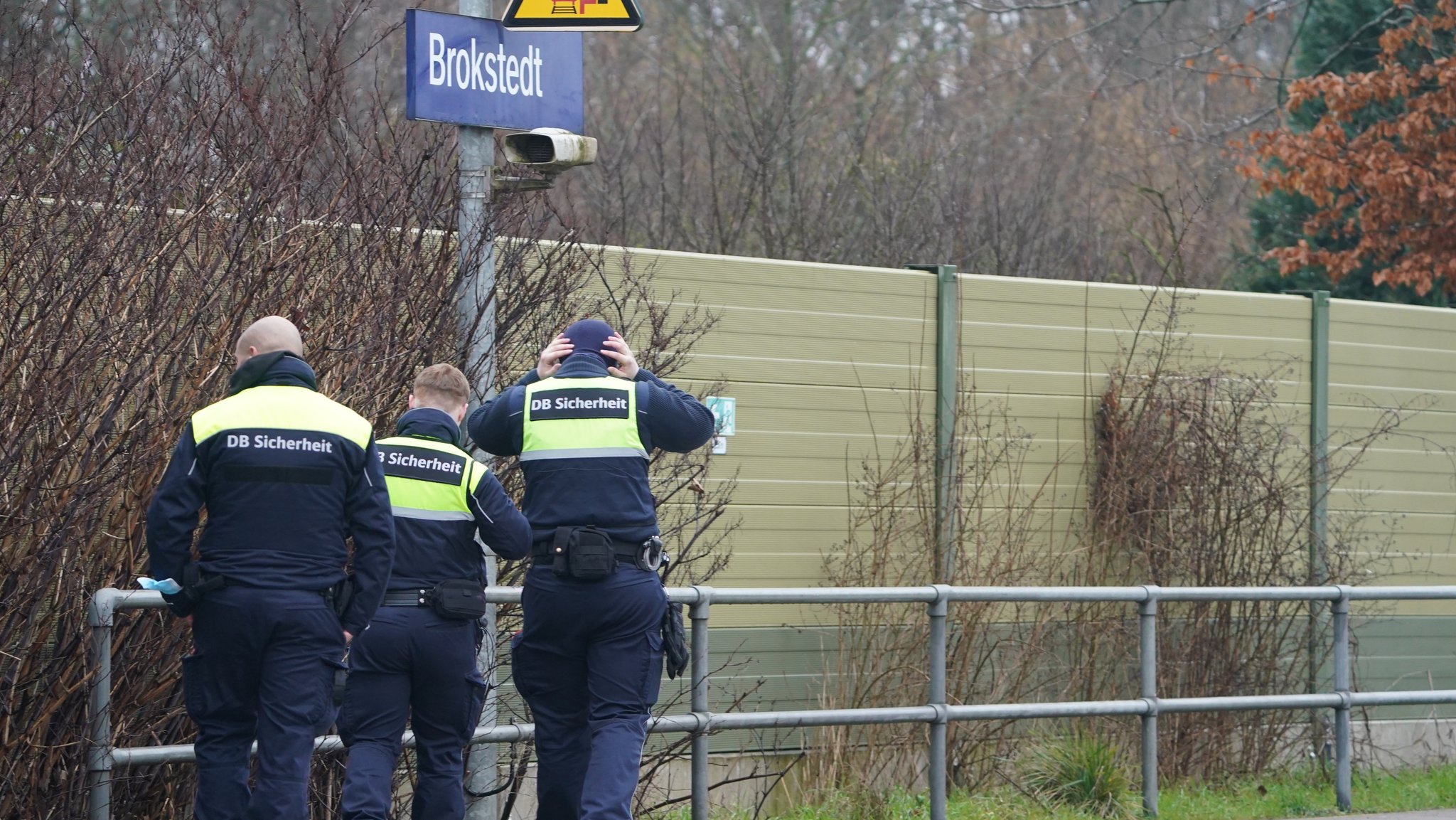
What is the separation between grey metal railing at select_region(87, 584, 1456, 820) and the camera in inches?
239

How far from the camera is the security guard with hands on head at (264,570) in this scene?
5871 mm

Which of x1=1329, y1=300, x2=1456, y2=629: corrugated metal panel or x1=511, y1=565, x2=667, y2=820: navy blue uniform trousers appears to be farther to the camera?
x1=1329, y1=300, x2=1456, y2=629: corrugated metal panel

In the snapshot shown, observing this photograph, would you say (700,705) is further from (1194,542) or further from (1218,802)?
(1194,542)

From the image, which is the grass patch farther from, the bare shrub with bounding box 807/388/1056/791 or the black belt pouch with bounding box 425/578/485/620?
the black belt pouch with bounding box 425/578/485/620

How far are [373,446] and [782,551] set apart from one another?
412cm

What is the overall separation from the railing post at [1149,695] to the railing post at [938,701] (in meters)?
1.19

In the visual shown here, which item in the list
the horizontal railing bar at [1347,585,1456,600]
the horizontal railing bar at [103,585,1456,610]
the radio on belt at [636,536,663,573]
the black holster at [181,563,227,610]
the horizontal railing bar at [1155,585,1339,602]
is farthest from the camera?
the horizontal railing bar at [1347,585,1456,600]

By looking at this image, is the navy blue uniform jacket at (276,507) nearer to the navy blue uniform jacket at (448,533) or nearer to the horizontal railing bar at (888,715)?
the navy blue uniform jacket at (448,533)

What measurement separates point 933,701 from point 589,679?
2.16 m

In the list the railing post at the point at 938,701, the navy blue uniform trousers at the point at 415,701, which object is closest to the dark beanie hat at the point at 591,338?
the navy blue uniform trousers at the point at 415,701

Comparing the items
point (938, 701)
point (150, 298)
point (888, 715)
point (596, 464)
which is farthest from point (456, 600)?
point (938, 701)

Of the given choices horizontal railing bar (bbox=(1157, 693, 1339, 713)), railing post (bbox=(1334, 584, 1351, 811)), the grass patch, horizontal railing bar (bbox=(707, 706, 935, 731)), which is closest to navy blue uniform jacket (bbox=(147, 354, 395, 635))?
horizontal railing bar (bbox=(707, 706, 935, 731))

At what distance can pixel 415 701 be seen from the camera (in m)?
6.52

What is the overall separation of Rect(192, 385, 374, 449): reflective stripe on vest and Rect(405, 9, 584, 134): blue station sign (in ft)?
3.46
